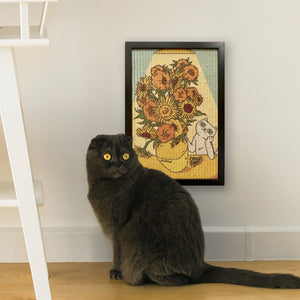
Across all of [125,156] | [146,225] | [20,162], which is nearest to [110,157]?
[125,156]

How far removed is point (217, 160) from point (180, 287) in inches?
20.4

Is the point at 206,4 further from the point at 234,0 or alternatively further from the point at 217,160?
the point at 217,160


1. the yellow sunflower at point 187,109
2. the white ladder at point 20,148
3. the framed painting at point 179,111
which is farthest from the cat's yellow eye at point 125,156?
the white ladder at point 20,148

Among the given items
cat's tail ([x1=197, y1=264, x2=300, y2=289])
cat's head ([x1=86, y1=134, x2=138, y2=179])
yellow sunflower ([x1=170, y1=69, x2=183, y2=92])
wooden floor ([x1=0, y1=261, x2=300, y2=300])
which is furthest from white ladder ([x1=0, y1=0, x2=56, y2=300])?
yellow sunflower ([x1=170, y1=69, x2=183, y2=92])

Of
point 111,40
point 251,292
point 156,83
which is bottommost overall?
point 251,292

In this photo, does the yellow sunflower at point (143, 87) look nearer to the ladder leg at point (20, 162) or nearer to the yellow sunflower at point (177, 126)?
the yellow sunflower at point (177, 126)

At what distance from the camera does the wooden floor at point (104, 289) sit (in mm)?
1375

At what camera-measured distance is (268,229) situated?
1.77 metres

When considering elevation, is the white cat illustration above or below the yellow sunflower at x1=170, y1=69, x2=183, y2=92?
below

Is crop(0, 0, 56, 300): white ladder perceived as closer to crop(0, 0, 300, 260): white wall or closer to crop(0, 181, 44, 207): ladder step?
crop(0, 181, 44, 207): ladder step

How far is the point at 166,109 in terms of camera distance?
1.76m

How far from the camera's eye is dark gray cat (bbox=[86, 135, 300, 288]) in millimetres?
1444

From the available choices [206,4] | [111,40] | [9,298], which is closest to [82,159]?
[111,40]

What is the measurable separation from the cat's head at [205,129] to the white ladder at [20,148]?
84 centimetres
